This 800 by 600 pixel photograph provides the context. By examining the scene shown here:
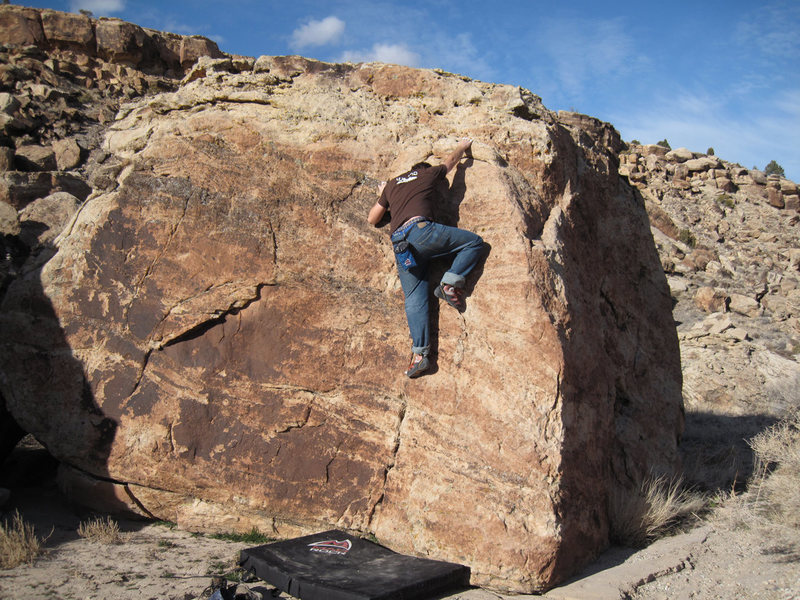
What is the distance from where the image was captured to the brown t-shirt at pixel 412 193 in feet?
15.5

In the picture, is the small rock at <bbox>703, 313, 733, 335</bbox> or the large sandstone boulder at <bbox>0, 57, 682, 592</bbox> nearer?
the large sandstone boulder at <bbox>0, 57, 682, 592</bbox>

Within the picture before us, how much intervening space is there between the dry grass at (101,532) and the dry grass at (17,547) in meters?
0.34

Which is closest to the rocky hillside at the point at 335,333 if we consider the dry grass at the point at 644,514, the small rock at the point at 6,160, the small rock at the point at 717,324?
the dry grass at the point at 644,514

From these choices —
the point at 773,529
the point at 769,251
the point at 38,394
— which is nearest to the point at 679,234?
the point at 769,251

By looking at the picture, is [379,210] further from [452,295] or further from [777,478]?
[777,478]

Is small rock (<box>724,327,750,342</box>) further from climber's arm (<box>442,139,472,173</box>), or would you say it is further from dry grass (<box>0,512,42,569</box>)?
dry grass (<box>0,512,42,569</box>)

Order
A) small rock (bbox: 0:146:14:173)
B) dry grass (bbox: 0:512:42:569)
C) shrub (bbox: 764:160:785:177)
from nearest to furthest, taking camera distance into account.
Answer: dry grass (bbox: 0:512:42:569), small rock (bbox: 0:146:14:173), shrub (bbox: 764:160:785:177)

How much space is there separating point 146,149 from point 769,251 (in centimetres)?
1972

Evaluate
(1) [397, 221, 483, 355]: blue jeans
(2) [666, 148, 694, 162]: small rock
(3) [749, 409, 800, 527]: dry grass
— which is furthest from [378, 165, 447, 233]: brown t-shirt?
(2) [666, 148, 694, 162]: small rock

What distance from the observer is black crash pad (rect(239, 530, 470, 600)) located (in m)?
3.76

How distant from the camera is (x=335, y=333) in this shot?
5000 mm

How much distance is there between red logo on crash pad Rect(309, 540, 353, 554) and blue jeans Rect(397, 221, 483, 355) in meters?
1.48

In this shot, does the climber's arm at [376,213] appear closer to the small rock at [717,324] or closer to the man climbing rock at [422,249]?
the man climbing rock at [422,249]

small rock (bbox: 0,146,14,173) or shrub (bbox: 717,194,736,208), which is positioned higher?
shrub (bbox: 717,194,736,208)
